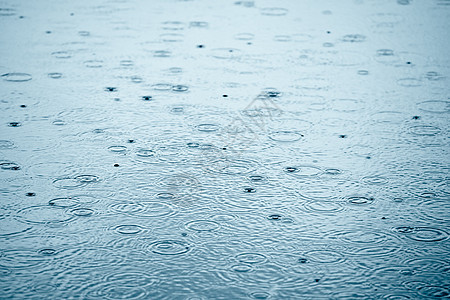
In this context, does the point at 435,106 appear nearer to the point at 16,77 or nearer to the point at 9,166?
the point at 9,166

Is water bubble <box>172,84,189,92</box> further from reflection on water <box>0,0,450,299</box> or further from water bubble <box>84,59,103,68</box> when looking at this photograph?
water bubble <box>84,59,103,68</box>

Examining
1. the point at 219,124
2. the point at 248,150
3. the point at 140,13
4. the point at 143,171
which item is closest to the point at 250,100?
the point at 219,124

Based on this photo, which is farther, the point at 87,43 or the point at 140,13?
the point at 140,13

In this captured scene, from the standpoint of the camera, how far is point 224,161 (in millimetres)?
3674

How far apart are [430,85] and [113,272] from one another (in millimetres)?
3145

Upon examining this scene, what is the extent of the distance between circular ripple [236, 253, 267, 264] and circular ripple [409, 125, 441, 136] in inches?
69.4

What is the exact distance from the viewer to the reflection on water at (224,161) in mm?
2684

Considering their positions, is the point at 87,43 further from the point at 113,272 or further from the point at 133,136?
the point at 113,272

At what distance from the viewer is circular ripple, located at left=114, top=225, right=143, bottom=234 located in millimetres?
2963

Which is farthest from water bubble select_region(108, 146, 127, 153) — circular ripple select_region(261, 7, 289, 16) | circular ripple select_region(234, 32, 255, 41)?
circular ripple select_region(261, 7, 289, 16)

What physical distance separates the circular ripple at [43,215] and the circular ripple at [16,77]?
204 centimetres

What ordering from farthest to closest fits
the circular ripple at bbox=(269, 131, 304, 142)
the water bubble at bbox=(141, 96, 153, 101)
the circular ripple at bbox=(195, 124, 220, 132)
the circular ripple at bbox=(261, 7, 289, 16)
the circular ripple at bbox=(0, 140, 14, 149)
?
the circular ripple at bbox=(261, 7, 289, 16), the water bubble at bbox=(141, 96, 153, 101), the circular ripple at bbox=(195, 124, 220, 132), the circular ripple at bbox=(269, 131, 304, 142), the circular ripple at bbox=(0, 140, 14, 149)

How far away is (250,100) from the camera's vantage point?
181 inches

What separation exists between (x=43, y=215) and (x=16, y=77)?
220cm
